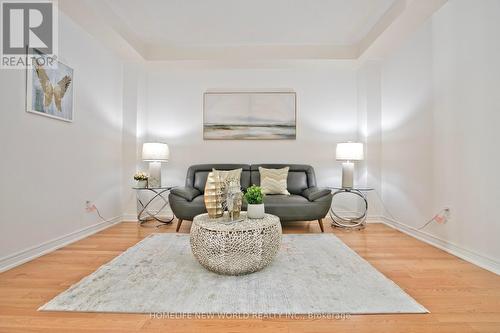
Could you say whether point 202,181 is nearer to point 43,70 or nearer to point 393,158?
point 43,70

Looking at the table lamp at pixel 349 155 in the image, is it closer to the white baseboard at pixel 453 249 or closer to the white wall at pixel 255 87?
the white wall at pixel 255 87

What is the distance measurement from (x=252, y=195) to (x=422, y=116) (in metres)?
2.45

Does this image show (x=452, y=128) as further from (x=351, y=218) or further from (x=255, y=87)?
(x=255, y=87)

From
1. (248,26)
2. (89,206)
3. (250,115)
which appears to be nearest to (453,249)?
(250,115)

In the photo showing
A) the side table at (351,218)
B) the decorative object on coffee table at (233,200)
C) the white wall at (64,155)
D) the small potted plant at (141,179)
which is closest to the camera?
the decorative object on coffee table at (233,200)

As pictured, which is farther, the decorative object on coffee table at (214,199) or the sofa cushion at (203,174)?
the sofa cushion at (203,174)

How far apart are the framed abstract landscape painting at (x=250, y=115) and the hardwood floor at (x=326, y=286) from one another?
7.31ft

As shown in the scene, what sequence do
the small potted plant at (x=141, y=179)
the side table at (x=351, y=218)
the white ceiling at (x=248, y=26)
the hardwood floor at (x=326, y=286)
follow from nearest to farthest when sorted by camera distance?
the hardwood floor at (x=326, y=286), the white ceiling at (x=248, y=26), the side table at (x=351, y=218), the small potted plant at (x=141, y=179)

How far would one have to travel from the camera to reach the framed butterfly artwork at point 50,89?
2426 mm

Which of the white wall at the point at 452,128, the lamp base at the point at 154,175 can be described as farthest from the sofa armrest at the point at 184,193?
the white wall at the point at 452,128

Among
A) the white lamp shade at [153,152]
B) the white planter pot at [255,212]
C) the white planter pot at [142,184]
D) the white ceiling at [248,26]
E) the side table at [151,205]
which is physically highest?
the white ceiling at [248,26]

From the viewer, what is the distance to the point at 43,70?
8.44ft

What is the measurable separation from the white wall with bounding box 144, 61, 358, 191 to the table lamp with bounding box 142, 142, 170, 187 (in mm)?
429

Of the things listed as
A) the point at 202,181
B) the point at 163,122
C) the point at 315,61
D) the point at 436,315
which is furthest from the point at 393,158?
the point at 163,122
